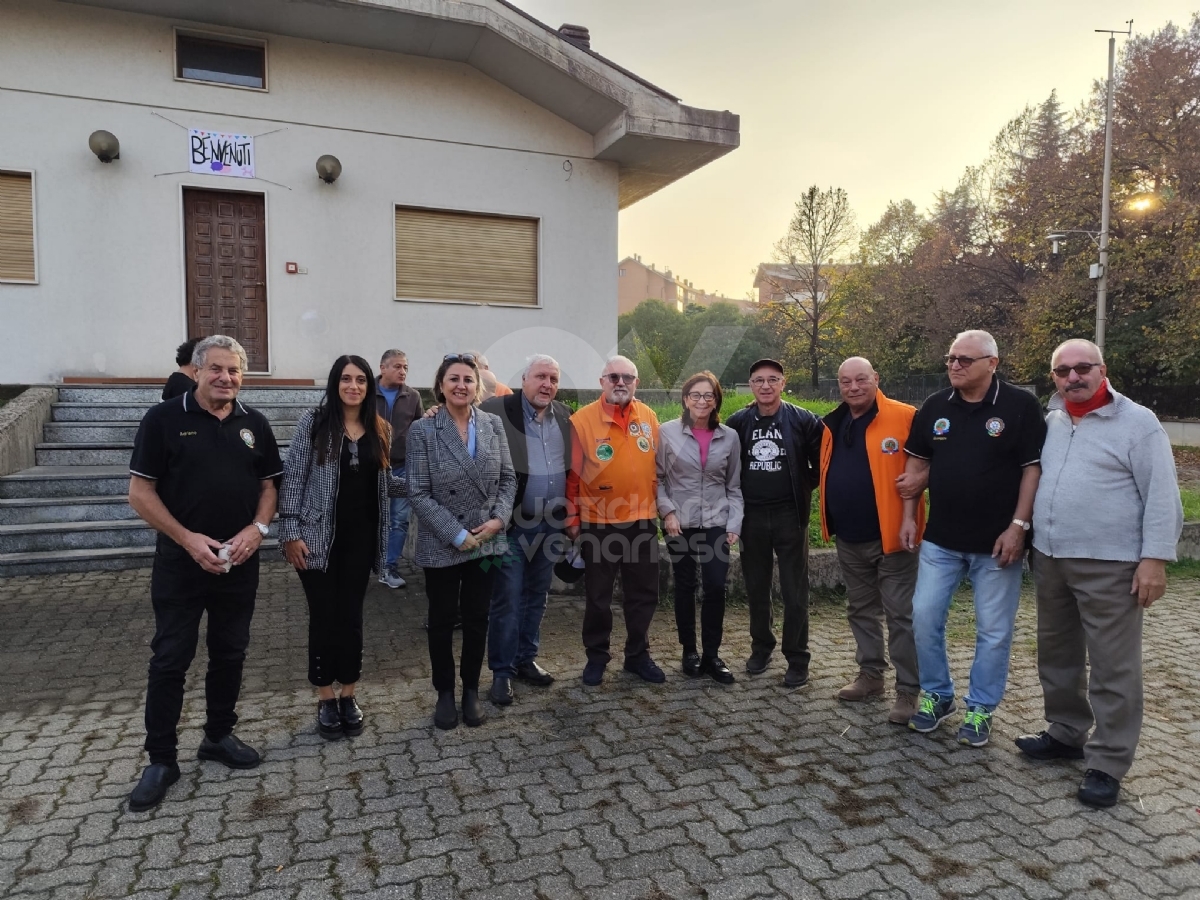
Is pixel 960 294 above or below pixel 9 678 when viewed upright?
above

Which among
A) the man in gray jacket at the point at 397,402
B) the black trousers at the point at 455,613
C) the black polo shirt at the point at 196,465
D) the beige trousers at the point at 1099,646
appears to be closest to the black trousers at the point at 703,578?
the black trousers at the point at 455,613

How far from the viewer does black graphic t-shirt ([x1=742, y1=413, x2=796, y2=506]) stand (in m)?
4.89

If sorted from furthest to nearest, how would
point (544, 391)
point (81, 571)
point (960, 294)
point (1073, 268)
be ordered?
point (960, 294), point (1073, 268), point (81, 571), point (544, 391)

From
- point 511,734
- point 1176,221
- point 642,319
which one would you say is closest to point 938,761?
point 511,734

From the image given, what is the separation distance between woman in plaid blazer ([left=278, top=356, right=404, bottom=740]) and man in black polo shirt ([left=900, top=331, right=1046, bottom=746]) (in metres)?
2.93

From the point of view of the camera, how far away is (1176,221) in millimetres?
19453

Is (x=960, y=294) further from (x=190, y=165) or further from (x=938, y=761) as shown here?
(x=938, y=761)

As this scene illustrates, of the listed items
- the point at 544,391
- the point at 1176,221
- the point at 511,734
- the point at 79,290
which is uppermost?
the point at 1176,221

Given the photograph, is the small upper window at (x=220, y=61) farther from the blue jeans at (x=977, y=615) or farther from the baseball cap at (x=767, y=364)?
the blue jeans at (x=977, y=615)

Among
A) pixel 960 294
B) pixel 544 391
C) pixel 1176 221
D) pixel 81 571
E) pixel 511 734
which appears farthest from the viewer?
pixel 960 294

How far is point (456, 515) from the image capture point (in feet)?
13.8

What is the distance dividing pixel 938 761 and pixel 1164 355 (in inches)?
875

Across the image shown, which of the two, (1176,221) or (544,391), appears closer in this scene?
(544,391)

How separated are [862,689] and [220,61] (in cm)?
1142
